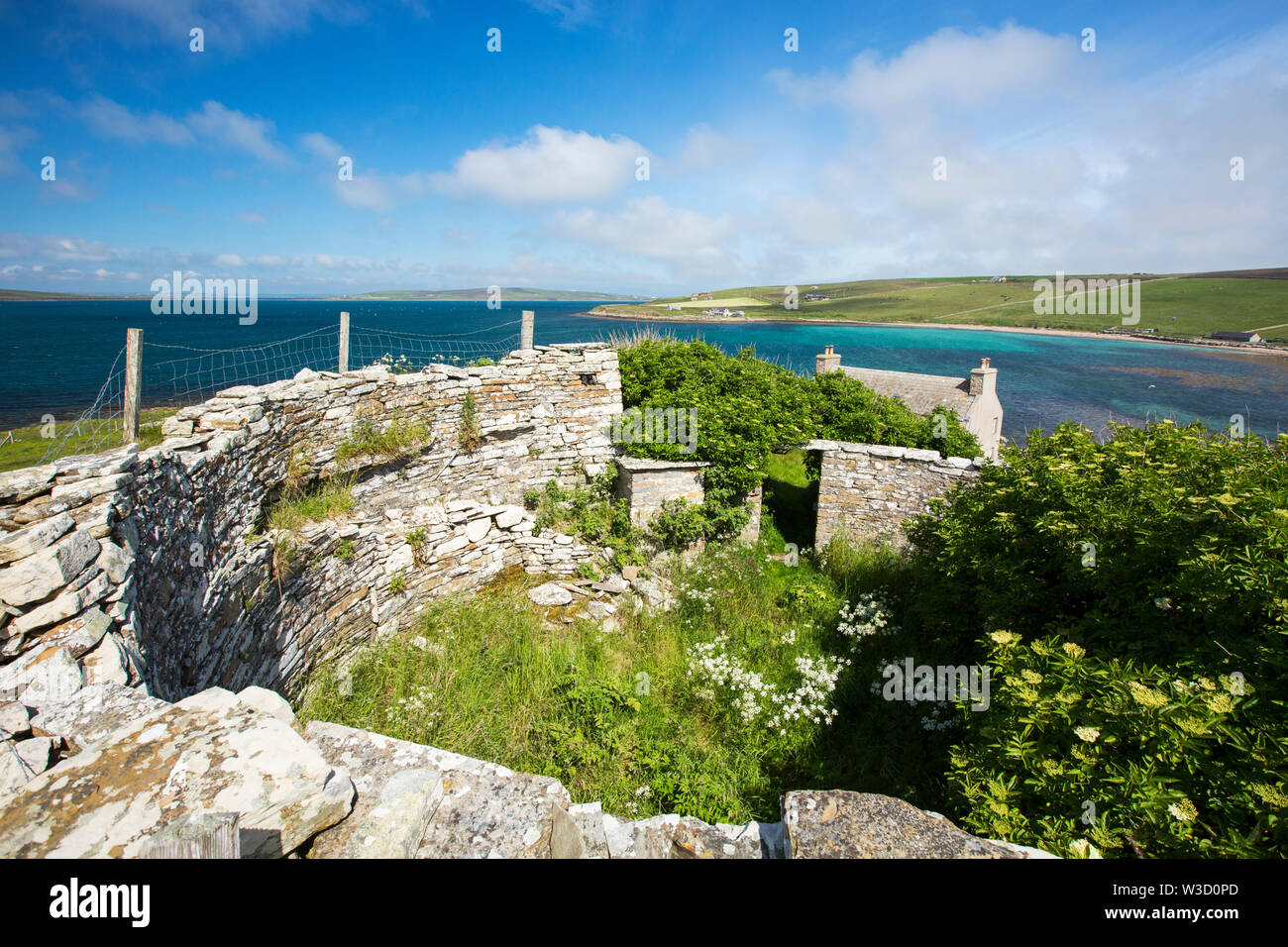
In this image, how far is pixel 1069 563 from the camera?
4.65m

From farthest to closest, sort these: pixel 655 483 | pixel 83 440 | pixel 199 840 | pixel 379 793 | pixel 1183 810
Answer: pixel 655 483, pixel 83 440, pixel 379 793, pixel 1183 810, pixel 199 840

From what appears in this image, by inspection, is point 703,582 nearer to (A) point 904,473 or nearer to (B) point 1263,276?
(A) point 904,473

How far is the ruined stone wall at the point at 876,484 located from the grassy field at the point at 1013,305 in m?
58.8

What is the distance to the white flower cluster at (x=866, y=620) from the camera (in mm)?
8103

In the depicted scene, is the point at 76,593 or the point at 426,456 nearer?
the point at 76,593

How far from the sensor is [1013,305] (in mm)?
112688

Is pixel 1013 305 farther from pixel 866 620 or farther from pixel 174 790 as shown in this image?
pixel 174 790

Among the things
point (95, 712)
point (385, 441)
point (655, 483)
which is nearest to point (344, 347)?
point (385, 441)

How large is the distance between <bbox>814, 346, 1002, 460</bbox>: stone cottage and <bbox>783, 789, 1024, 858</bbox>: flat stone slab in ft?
49.2

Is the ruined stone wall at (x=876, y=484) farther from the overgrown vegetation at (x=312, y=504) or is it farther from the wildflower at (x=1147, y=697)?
the overgrown vegetation at (x=312, y=504)

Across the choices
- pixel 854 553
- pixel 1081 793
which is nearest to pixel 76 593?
pixel 1081 793

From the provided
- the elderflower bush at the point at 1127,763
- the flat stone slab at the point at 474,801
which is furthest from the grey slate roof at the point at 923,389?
the flat stone slab at the point at 474,801

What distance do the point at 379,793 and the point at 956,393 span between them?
19.5m
